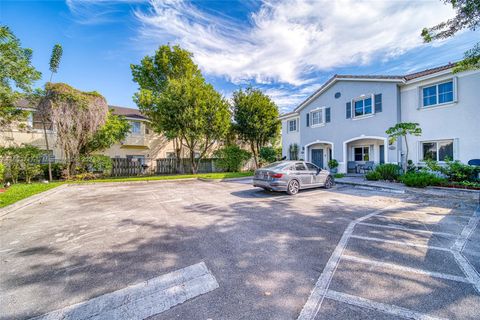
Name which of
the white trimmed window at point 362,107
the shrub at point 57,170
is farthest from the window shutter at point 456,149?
the shrub at point 57,170

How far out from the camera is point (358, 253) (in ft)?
11.3

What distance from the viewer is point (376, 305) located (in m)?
2.20

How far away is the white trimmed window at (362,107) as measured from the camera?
13.4 meters

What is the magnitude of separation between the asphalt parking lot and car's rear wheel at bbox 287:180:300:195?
7.52 feet

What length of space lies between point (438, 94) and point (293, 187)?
10.3 metres

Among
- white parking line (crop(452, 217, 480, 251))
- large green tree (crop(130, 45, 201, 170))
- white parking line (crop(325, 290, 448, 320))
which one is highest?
large green tree (crop(130, 45, 201, 170))

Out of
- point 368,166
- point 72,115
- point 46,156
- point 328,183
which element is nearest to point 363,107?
point 368,166

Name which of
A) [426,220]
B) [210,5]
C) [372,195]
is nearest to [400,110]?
[372,195]

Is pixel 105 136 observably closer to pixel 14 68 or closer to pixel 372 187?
pixel 14 68

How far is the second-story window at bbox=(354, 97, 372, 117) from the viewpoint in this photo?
1336 cm

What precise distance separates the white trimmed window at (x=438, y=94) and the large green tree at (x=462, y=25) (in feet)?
9.94

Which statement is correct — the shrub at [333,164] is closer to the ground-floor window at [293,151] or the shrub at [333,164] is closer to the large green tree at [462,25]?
the ground-floor window at [293,151]

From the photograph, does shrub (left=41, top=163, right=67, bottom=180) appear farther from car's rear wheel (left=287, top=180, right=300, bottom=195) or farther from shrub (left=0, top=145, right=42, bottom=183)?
car's rear wheel (left=287, top=180, right=300, bottom=195)

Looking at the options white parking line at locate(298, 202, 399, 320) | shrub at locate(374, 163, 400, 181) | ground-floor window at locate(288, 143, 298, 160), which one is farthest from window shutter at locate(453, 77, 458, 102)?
white parking line at locate(298, 202, 399, 320)
